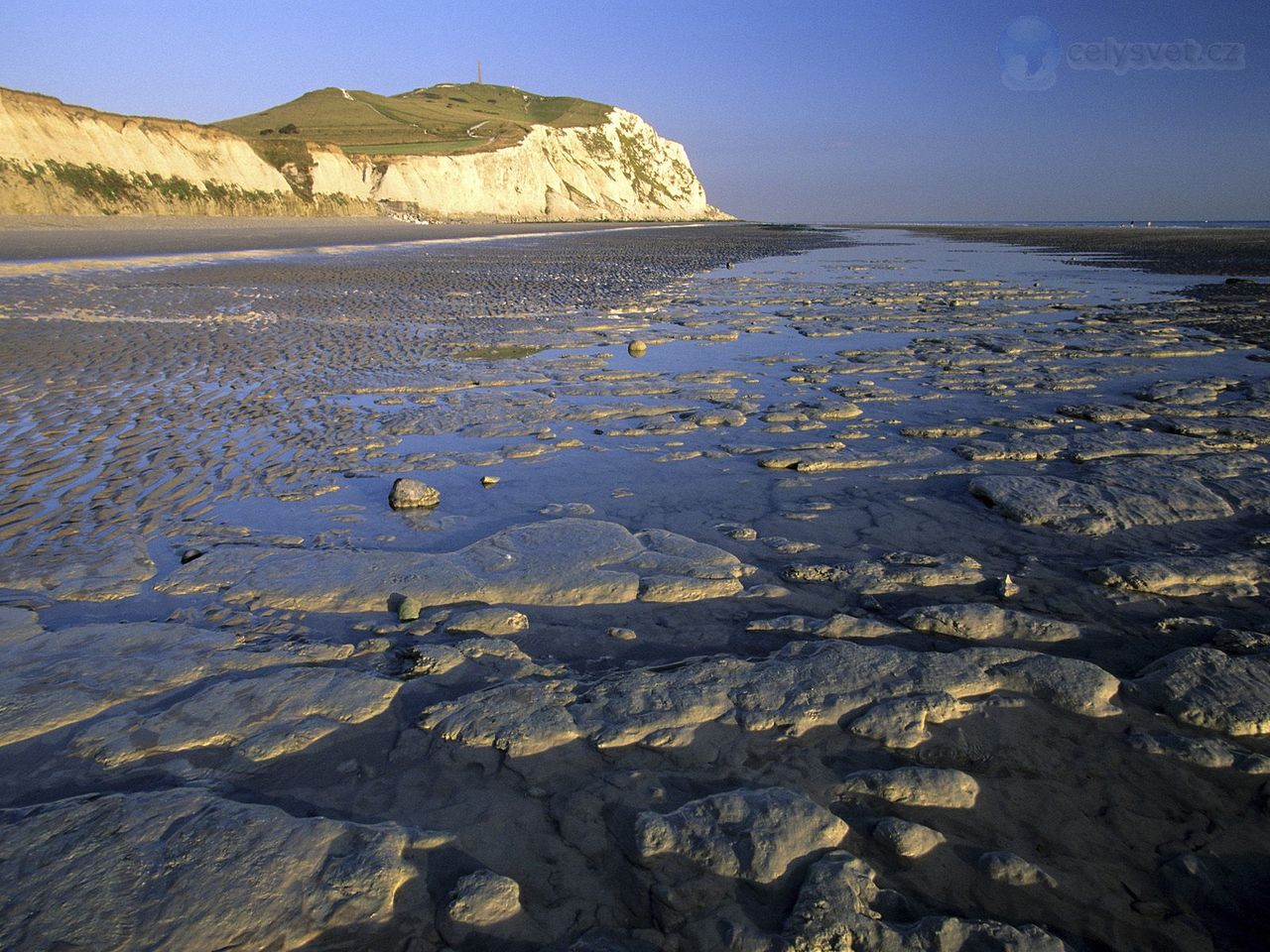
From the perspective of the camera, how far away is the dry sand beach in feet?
5.97

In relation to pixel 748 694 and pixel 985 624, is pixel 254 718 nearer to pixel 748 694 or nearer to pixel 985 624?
pixel 748 694

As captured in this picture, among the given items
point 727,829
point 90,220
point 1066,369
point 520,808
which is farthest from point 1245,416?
point 90,220

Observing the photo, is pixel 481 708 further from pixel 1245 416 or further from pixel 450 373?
pixel 1245 416

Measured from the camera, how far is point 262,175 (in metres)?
41.5

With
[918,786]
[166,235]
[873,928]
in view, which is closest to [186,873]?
[873,928]

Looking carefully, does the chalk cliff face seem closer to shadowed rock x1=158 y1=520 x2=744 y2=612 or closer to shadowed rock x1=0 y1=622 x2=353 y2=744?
shadowed rock x1=158 y1=520 x2=744 y2=612

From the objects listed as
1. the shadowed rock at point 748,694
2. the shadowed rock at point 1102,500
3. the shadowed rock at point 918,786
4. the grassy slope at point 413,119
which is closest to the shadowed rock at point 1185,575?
the shadowed rock at point 1102,500

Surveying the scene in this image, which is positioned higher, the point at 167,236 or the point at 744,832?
the point at 167,236

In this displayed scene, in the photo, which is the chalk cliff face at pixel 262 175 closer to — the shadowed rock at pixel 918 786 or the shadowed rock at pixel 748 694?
the shadowed rock at pixel 748 694

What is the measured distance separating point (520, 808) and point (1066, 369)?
817 centimetres

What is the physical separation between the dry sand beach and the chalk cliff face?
3074cm

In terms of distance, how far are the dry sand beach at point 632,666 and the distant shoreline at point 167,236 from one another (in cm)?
1691

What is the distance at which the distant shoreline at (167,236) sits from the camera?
67.4 ft

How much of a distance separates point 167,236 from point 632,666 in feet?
103
